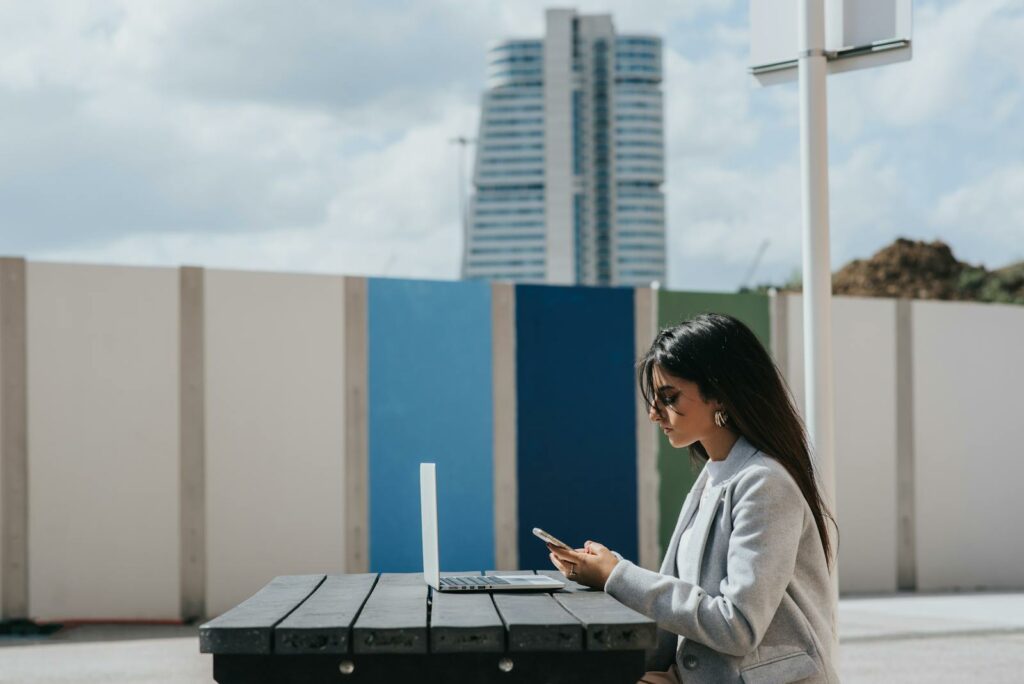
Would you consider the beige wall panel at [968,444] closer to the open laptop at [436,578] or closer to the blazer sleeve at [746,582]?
the open laptop at [436,578]

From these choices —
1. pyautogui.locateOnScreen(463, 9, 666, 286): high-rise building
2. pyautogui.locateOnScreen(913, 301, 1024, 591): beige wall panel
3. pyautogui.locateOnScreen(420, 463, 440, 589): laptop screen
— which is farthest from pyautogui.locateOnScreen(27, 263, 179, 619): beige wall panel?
pyautogui.locateOnScreen(463, 9, 666, 286): high-rise building

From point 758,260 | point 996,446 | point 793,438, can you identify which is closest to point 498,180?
point 758,260

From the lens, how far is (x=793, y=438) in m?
3.20

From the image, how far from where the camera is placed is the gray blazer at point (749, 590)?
2971mm

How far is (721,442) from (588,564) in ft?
1.48

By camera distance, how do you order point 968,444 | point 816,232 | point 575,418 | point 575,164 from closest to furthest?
point 816,232 < point 575,418 < point 968,444 < point 575,164

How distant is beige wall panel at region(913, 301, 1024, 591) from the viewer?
1112 centimetres

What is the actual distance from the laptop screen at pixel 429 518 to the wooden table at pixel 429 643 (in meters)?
0.26

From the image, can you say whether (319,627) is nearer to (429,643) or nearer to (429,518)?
(429,643)

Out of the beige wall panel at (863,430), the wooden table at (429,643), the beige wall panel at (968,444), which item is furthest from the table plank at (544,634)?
the beige wall panel at (968,444)

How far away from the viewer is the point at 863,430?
1086 cm

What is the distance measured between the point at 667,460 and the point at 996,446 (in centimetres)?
336

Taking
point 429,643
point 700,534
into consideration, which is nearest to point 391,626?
point 429,643

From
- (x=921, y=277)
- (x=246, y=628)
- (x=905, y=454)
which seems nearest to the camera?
(x=246, y=628)
